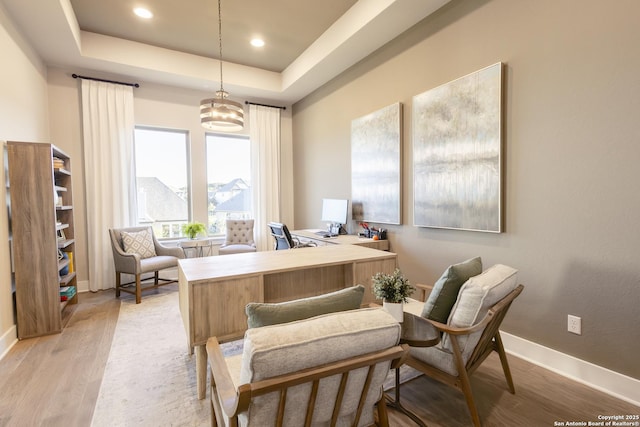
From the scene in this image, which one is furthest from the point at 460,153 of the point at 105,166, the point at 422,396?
the point at 105,166

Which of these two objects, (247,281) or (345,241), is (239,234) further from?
(247,281)

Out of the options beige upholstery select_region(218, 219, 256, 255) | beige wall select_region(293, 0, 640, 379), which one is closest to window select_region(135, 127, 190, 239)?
beige upholstery select_region(218, 219, 256, 255)

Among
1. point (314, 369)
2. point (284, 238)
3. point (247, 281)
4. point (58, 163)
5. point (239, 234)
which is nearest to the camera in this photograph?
point (314, 369)

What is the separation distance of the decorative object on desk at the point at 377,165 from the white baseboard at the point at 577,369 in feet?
5.37

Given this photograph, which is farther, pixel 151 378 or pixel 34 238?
pixel 34 238

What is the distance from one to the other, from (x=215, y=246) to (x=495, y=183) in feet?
14.9

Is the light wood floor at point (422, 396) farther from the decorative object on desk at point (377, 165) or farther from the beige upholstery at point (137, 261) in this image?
the decorative object on desk at point (377, 165)

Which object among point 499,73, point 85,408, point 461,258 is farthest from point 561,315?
point 85,408

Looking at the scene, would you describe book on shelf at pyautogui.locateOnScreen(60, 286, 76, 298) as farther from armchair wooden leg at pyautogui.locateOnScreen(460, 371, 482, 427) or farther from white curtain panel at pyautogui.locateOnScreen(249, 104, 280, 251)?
armchair wooden leg at pyautogui.locateOnScreen(460, 371, 482, 427)

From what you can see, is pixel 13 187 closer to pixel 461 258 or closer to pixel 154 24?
pixel 154 24

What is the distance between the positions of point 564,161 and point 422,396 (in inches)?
75.7

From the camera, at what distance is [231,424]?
0.98 metres

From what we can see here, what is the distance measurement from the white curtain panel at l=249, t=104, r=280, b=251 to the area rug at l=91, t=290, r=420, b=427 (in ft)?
8.32

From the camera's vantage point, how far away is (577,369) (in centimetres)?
211
